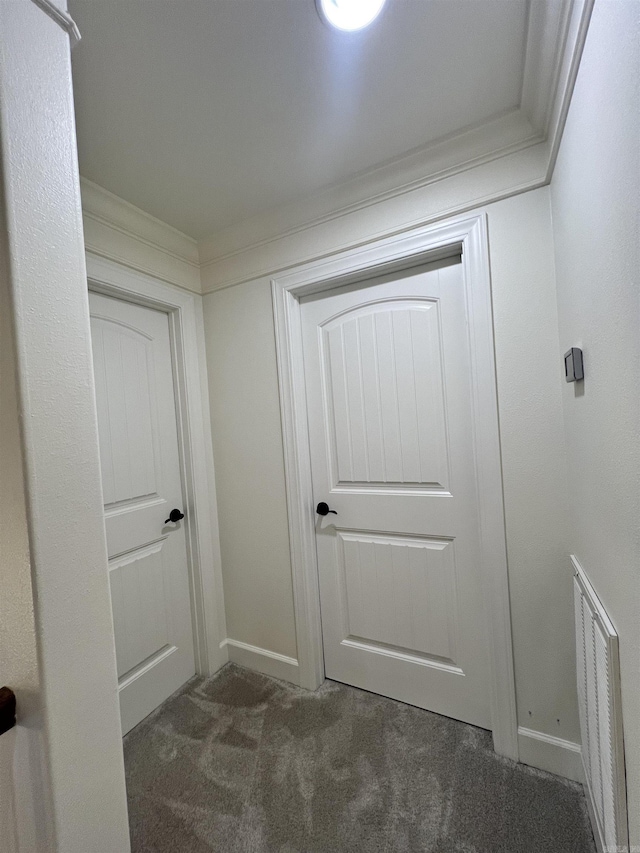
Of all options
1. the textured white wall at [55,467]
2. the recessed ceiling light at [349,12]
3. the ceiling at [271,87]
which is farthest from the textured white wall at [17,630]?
the recessed ceiling light at [349,12]

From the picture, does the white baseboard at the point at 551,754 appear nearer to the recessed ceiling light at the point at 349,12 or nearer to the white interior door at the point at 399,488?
the white interior door at the point at 399,488

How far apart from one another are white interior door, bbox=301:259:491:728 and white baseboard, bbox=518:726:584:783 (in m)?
0.18

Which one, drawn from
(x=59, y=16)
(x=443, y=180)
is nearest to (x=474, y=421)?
(x=443, y=180)

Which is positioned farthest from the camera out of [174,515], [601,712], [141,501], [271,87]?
[174,515]

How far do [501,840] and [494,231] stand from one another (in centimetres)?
207

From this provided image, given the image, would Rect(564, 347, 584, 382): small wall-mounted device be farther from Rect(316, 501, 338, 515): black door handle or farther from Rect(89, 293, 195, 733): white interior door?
Rect(89, 293, 195, 733): white interior door

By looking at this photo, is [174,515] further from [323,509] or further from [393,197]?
[393,197]

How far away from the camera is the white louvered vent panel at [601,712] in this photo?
79 cm

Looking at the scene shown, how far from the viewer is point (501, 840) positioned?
1.16 m

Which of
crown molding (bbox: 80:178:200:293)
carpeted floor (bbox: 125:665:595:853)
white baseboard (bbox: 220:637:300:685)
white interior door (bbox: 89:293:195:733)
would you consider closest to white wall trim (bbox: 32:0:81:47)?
crown molding (bbox: 80:178:200:293)

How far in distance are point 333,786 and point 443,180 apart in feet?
7.81

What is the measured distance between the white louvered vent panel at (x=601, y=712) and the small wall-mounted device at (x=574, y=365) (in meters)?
0.59

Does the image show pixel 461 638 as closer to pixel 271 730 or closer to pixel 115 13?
pixel 271 730

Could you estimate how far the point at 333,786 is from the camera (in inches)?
53.7
